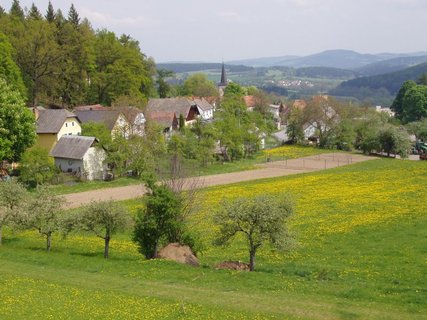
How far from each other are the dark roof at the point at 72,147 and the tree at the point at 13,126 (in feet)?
18.6

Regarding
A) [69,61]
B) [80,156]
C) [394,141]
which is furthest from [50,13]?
[394,141]

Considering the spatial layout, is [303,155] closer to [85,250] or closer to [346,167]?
[346,167]

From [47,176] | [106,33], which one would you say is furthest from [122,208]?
[106,33]

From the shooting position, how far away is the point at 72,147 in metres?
61.8

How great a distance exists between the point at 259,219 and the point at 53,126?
46.7 m

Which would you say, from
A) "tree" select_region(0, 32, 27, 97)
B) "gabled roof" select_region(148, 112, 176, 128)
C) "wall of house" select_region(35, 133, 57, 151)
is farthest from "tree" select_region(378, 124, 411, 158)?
"tree" select_region(0, 32, 27, 97)

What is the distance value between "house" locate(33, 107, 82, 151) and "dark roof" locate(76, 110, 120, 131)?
4.35 meters

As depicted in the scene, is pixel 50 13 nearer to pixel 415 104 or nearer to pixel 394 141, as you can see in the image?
pixel 394 141

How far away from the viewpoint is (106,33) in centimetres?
10275

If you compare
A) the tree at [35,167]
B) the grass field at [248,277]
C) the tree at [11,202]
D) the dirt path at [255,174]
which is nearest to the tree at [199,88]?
the dirt path at [255,174]

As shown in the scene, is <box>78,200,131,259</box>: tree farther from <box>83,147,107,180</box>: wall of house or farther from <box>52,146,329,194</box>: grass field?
<box>83,147,107,180</box>: wall of house

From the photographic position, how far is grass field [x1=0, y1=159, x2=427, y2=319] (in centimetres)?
1981

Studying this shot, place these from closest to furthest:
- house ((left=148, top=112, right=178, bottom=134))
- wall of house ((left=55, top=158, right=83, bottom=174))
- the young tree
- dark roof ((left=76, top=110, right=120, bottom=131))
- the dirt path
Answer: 1. the young tree
2. the dirt path
3. wall of house ((left=55, top=158, right=83, bottom=174))
4. dark roof ((left=76, top=110, right=120, bottom=131))
5. house ((left=148, top=112, right=178, bottom=134))

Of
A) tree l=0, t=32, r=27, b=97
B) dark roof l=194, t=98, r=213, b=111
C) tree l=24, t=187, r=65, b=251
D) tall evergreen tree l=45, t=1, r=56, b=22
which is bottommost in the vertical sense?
tree l=24, t=187, r=65, b=251
